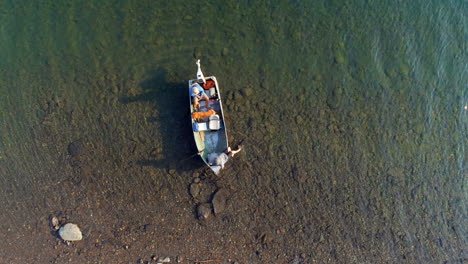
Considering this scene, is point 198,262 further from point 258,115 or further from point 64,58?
point 64,58

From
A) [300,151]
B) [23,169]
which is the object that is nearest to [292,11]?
[300,151]

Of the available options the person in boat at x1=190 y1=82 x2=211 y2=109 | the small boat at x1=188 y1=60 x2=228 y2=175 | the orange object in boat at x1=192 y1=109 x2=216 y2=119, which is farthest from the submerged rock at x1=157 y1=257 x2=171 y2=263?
the person in boat at x1=190 y1=82 x2=211 y2=109

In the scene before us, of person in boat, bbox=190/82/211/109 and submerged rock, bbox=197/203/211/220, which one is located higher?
person in boat, bbox=190/82/211/109


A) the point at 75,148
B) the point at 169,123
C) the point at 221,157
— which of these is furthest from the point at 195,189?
the point at 75,148

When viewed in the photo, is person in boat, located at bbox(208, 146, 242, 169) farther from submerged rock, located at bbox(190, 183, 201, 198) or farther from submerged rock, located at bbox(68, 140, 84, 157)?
submerged rock, located at bbox(68, 140, 84, 157)

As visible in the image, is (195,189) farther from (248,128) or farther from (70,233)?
(70,233)

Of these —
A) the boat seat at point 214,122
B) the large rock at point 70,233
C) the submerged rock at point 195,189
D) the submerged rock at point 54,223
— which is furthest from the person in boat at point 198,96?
the submerged rock at point 54,223
